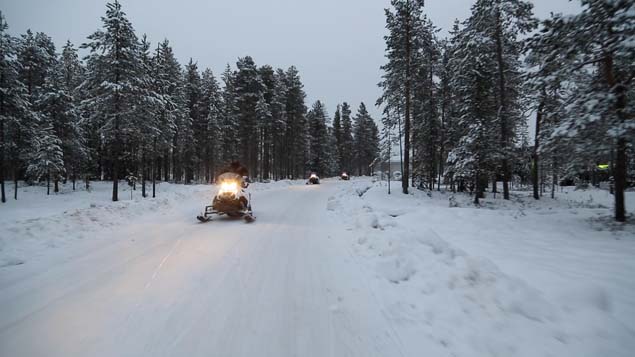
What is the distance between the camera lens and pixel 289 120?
156 feet

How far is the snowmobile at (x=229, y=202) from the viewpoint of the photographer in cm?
1144

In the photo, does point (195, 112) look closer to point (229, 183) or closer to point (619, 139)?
point (229, 183)

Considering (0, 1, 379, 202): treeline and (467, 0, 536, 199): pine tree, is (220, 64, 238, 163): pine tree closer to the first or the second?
(0, 1, 379, 202): treeline

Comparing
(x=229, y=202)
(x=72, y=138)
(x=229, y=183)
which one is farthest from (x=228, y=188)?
(x=72, y=138)

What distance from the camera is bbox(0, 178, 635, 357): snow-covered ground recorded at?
314 cm

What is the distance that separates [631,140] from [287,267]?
10581mm

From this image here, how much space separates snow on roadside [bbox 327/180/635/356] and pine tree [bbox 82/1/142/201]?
879 inches

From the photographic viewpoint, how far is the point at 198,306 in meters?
4.11

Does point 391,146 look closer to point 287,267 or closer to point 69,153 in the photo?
point 287,267

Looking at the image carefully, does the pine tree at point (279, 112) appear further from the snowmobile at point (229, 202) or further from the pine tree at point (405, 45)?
the snowmobile at point (229, 202)

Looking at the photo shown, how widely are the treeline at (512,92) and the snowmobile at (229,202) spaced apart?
11.0 metres

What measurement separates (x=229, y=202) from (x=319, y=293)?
779cm

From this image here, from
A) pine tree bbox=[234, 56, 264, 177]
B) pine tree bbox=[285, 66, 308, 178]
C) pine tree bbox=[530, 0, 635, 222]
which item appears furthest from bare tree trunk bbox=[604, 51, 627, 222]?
pine tree bbox=[285, 66, 308, 178]

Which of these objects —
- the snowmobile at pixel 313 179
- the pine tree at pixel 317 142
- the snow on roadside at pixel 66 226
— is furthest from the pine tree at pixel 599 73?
the pine tree at pixel 317 142
